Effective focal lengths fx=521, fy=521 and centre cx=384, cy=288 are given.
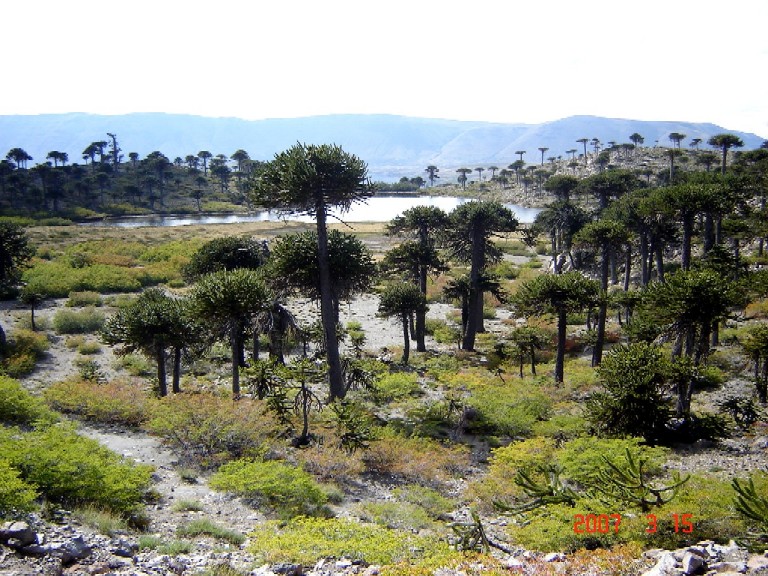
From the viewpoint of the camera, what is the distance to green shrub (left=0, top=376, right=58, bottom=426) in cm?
1584

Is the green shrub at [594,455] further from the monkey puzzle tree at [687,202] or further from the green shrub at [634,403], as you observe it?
the monkey puzzle tree at [687,202]

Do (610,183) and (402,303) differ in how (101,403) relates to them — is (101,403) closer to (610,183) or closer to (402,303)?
(402,303)

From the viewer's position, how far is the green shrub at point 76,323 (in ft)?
109

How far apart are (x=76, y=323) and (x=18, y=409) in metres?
19.5

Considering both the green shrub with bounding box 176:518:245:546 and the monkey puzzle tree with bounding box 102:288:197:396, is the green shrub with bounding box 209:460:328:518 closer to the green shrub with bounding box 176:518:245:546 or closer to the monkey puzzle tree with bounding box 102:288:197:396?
the green shrub with bounding box 176:518:245:546

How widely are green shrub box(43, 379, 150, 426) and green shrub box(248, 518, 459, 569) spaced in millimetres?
9720

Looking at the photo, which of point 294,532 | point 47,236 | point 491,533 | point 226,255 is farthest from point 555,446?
point 47,236

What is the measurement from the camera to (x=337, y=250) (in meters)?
22.2

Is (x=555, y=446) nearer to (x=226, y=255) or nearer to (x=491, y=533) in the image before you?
(x=491, y=533)

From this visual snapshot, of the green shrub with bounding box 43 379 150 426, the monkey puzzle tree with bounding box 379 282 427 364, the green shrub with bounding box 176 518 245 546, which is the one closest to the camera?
the green shrub with bounding box 176 518 245 546

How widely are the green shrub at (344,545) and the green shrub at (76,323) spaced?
94.0ft
